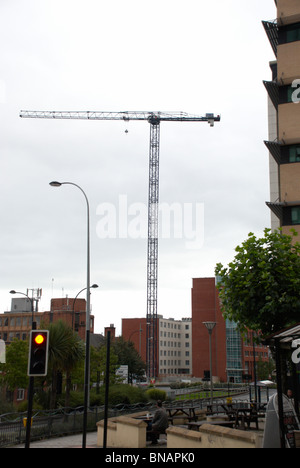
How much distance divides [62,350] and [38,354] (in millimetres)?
14750

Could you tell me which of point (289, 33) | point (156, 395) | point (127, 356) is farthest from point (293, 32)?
point (127, 356)

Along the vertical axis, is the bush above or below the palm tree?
below

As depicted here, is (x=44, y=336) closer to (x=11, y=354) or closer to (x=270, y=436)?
(x=270, y=436)

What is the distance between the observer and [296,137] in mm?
35844

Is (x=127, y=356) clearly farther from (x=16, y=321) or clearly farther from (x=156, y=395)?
(x=16, y=321)

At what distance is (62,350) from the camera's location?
24.8 meters

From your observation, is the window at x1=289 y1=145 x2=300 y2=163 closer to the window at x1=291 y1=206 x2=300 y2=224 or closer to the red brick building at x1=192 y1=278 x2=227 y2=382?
the window at x1=291 y1=206 x2=300 y2=224

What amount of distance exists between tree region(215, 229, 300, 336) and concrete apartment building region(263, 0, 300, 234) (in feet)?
53.3

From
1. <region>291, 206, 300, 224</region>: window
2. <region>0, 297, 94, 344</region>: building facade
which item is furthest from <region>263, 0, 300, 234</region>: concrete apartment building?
<region>0, 297, 94, 344</region>: building facade

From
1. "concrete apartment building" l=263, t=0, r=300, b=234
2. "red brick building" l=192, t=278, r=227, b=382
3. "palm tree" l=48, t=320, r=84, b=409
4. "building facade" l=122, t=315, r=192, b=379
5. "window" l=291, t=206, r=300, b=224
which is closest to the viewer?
"palm tree" l=48, t=320, r=84, b=409

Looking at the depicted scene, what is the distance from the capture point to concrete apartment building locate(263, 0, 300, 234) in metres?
35.5

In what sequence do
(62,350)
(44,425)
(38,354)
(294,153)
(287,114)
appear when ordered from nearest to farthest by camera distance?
(38,354), (44,425), (62,350), (294,153), (287,114)

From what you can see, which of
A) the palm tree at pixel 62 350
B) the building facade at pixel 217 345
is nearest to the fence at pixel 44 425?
the palm tree at pixel 62 350

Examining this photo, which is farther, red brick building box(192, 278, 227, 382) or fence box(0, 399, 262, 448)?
red brick building box(192, 278, 227, 382)
